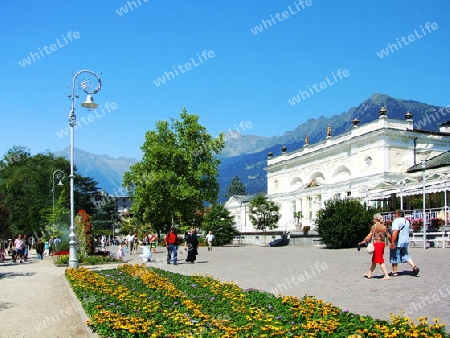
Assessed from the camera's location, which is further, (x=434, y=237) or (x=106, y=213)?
(x=106, y=213)

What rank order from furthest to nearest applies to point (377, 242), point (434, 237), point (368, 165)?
point (368, 165)
point (434, 237)
point (377, 242)

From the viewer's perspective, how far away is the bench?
86.0 ft

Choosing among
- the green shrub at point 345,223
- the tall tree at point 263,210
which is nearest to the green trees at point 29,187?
the tall tree at point 263,210

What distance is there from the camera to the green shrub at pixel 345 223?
29.9 metres

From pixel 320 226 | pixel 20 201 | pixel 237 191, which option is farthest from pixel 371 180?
pixel 237 191

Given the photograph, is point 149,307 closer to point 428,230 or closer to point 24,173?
point 428,230

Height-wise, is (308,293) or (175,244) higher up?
(175,244)

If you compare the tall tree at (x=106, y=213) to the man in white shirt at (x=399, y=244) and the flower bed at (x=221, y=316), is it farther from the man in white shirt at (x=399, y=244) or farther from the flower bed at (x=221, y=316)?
the flower bed at (x=221, y=316)

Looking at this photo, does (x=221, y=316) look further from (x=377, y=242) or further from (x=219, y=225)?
(x=219, y=225)

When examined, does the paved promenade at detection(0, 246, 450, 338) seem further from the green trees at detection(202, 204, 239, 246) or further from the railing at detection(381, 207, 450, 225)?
the green trees at detection(202, 204, 239, 246)

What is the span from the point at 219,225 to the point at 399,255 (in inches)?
1471

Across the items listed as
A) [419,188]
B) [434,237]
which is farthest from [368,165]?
[434,237]

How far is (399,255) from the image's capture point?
1334cm

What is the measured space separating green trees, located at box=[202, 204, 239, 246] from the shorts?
122ft
